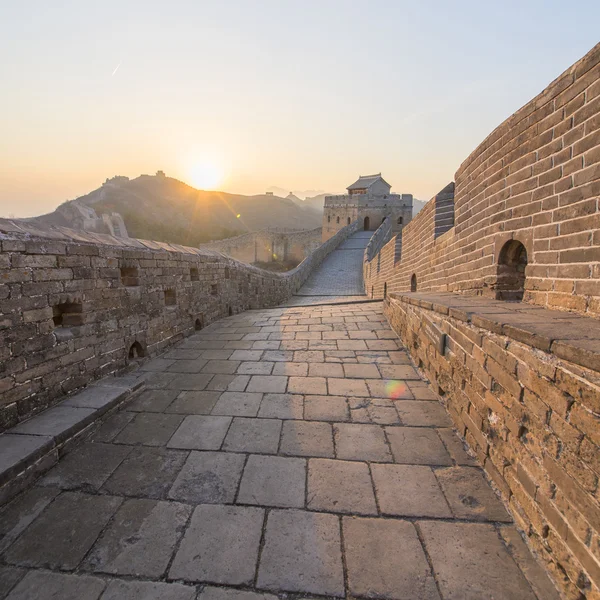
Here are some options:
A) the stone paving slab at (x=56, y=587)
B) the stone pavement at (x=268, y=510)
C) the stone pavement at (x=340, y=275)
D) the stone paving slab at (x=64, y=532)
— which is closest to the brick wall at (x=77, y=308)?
the stone pavement at (x=268, y=510)

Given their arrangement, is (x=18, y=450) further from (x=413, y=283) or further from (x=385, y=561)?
(x=413, y=283)

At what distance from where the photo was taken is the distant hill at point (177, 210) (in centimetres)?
4491

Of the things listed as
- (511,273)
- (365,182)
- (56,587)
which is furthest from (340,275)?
(365,182)

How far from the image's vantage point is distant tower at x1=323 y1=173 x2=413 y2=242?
35281 millimetres

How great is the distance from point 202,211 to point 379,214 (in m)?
43.5

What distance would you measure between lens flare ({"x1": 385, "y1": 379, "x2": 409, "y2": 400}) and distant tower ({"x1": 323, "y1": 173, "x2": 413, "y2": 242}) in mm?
33977

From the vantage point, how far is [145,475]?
2113 millimetres

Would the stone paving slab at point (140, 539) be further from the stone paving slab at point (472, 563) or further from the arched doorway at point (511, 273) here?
the arched doorway at point (511, 273)

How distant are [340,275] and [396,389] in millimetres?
16632

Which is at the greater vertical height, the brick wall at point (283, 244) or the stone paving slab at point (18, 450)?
the brick wall at point (283, 244)

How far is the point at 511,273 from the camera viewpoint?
3281mm

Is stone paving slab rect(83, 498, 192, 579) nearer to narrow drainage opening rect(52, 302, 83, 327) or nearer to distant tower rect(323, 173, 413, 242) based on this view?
narrow drainage opening rect(52, 302, 83, 327)

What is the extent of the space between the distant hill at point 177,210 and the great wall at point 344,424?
4206 centimetres

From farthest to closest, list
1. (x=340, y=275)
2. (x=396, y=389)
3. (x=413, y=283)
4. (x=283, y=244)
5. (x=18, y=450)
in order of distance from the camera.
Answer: (x=283, y=244) < (x=340, y=275) < (x=413, y=283) < (x=396, y=389) < (x=18, y=450)
